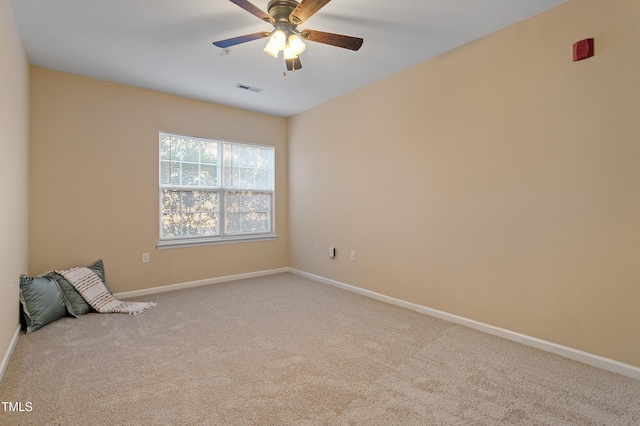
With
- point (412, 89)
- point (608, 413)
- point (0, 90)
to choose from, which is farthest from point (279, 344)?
point (412, 89)

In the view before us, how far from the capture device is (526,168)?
105 inches

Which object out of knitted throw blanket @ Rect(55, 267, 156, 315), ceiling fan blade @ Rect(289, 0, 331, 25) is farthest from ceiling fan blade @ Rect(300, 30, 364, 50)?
knitted throw blanket @ Rect(55, 267, 156, 315)

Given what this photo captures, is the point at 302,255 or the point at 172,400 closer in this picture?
the point at 172,400

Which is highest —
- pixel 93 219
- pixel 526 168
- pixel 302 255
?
pixel 526 168

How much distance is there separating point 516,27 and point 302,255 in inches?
153

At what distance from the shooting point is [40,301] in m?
3.05

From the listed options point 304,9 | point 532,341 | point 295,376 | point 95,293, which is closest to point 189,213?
point 95,293

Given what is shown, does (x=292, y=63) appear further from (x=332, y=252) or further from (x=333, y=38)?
(x=332, y=252)

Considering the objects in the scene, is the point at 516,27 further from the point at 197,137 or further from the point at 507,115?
the point at 197,137

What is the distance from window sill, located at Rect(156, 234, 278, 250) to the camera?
4371mm

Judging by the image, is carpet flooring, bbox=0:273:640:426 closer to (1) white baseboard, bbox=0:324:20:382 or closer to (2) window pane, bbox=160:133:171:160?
(1) white baseboard, bbox=0:324:20:382

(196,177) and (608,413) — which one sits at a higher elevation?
(196,177)

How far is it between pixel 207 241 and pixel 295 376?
300 cm

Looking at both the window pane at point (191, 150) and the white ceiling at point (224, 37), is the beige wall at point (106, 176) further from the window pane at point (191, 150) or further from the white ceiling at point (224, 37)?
the white ceiling at point (224, 37)
